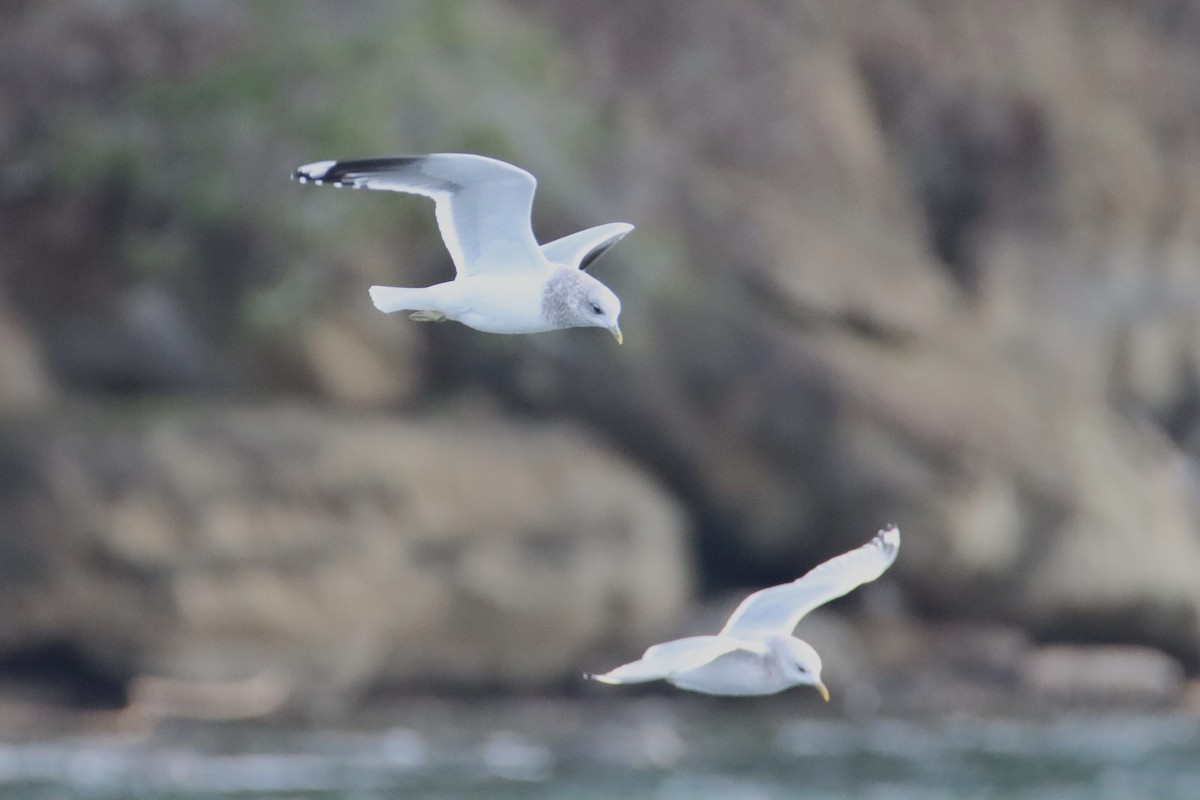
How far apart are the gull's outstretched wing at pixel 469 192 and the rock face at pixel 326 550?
30.8ft

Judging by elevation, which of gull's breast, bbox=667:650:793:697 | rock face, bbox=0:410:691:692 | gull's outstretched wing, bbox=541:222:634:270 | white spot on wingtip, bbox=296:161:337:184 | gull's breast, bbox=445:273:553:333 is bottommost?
gull's breast, bbox=667:650:793:697

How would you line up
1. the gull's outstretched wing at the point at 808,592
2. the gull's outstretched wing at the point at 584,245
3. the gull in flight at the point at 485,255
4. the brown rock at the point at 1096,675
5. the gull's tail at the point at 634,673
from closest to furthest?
the gull's tail at the point at 634,673, the gull in flight at the point at 485,255, the gull's outstretched wing at the point at 808,592, the gull's outstretched wing at the point at 584,245, the brown rock at the point at 1096,675

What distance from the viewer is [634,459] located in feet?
64.2

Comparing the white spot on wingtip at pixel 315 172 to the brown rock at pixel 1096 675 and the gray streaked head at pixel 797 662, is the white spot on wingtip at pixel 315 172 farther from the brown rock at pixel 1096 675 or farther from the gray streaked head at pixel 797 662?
the brown rock at pixel 1096 675

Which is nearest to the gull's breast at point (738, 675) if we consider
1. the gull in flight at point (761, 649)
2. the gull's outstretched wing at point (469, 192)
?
the gull in flight at point (761, 649)

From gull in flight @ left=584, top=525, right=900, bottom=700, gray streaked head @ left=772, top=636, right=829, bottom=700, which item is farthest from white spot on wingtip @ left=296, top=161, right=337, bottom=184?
gray streaked head @ left=772, top=636, right=829, bottom=700

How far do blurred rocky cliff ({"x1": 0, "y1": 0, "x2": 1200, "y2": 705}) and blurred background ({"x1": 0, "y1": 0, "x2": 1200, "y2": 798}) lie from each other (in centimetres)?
4

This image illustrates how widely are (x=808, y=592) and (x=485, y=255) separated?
1434mm

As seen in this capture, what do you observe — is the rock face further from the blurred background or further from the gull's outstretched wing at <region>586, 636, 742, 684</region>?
the gull's outstretched wing at <region>586, 636, 742, 684</region>

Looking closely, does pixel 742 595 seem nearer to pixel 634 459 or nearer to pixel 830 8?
pixel 634 459

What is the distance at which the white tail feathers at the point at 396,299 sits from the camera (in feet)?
21.6

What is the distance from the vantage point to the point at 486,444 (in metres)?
18.1

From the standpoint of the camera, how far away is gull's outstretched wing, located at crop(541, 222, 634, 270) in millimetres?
7223

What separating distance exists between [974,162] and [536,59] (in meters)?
8.85
